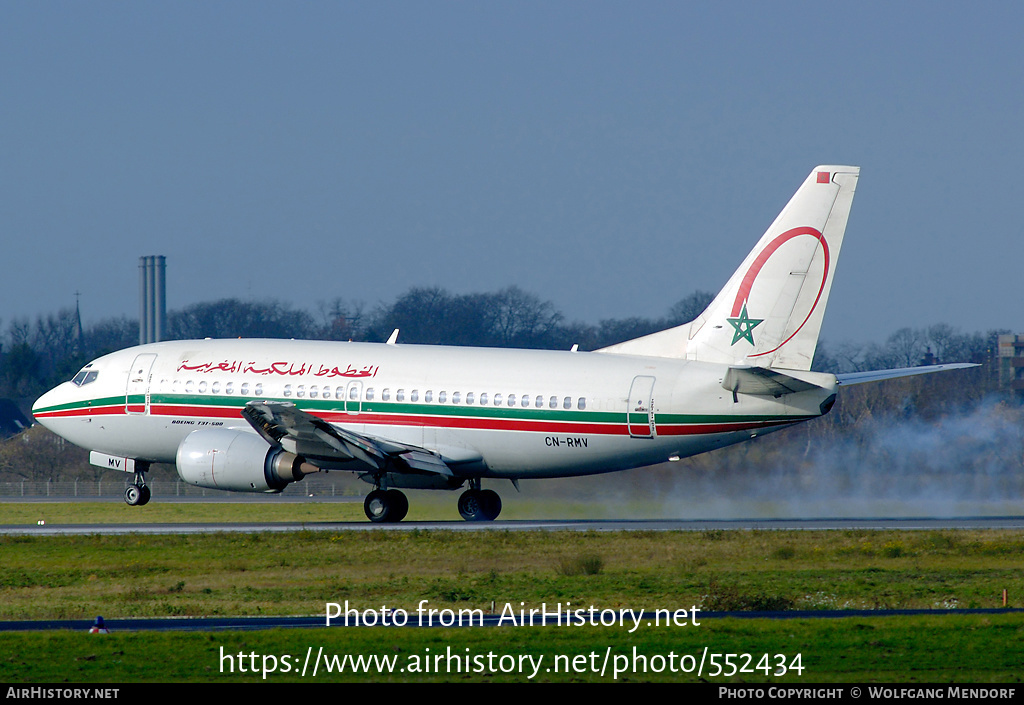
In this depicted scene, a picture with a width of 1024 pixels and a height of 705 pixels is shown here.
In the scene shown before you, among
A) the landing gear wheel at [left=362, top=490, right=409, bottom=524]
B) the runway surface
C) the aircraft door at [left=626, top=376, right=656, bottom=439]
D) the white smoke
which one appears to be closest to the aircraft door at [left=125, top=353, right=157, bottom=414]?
the runway surface

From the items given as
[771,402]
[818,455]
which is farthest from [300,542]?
[818,455]

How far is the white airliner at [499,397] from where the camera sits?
35219 millimetres

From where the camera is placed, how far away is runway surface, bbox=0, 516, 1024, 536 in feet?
115

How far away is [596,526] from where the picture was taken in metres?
36.5

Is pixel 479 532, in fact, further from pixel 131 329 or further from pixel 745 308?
pixel 131 329

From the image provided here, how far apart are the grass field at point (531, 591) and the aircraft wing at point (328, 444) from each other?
3.26m

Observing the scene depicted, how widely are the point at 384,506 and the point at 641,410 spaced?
8109 millimetres

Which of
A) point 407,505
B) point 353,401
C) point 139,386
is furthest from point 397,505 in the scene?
point 139,386

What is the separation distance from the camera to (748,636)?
712 inches

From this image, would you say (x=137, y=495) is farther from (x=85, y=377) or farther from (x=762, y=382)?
(x=762, y=382)

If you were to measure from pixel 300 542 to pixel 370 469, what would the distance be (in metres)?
5.62

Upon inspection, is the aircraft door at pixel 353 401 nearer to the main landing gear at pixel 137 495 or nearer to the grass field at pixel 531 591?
the grass field at pixel 531 591

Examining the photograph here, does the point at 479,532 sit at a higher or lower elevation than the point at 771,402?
lower

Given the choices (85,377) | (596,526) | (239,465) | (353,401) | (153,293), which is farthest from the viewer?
(153,293)
